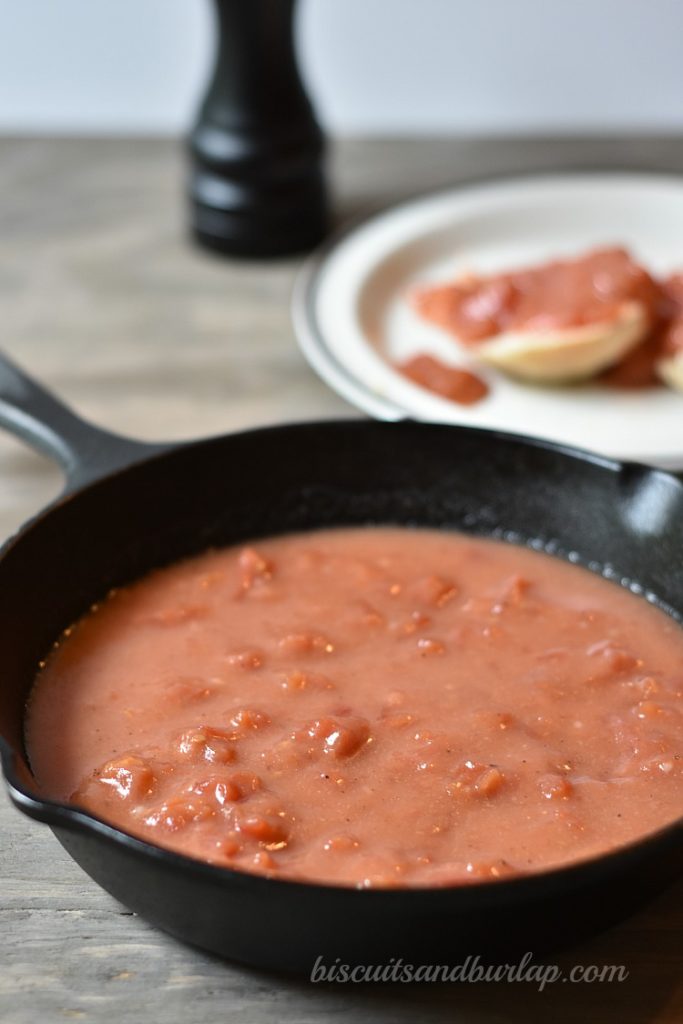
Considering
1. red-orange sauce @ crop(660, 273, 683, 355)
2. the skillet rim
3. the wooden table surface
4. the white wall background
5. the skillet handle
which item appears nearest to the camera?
the skillet rim

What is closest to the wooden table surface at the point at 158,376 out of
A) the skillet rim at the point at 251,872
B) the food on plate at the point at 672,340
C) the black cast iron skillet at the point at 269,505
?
the black cast iron skillet at the point at 269,505

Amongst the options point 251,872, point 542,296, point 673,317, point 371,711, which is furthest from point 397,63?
point 251,872

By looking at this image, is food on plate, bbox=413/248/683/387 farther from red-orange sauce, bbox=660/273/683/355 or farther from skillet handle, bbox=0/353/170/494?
skillet handle, bbox=0/353/170/494

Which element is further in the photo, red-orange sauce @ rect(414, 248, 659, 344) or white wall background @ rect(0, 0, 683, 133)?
white wall background @ rect(0, 0, 683, 133)

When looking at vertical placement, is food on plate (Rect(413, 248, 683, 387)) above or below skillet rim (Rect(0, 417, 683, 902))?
below

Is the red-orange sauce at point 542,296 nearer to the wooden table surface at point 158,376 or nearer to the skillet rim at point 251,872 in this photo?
the wooden table surface at point 158,376

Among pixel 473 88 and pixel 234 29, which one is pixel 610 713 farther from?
pixel 473 88

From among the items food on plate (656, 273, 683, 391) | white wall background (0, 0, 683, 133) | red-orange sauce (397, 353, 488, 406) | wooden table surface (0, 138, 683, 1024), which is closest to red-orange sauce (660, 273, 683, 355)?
food on plate (656, 273, 683, 391)
